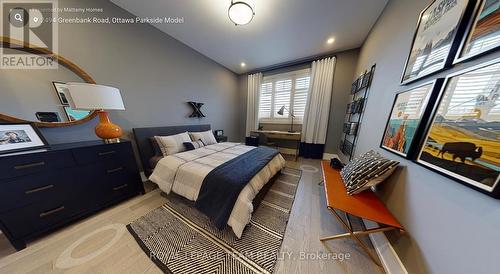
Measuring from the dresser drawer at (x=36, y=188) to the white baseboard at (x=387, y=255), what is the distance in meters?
2.98

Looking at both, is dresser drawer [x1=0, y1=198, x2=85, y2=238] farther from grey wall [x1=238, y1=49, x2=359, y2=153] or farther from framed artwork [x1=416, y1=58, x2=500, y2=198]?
grey wall [x1=238, y1=49, x2=359, y2=153]

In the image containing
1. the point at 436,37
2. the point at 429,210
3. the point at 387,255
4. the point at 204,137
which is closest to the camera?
the point at 429,210

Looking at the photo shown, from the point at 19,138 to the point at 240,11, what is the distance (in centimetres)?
266

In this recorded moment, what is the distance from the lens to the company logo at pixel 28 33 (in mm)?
1319

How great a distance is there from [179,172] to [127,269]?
34.8 inches

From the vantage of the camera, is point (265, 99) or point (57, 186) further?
point (265, 99)

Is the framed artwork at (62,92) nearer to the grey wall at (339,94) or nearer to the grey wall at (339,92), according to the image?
the grey wall at (339,92)

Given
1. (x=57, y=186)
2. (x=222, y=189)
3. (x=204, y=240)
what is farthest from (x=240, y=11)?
(x=57, y=186)

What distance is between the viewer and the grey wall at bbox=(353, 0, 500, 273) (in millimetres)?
563

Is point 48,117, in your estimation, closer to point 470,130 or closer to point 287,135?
point 470,130

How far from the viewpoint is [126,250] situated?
1.18m

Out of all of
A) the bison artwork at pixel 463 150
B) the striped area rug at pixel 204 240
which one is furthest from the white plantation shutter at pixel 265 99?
the bison artwork at pixel 463 150

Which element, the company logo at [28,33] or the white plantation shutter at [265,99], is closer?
the company logo at [28,33]

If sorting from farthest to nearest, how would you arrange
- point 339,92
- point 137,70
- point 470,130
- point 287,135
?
point 287,135 < point 339,92 < point 137,70 < point 470,130
